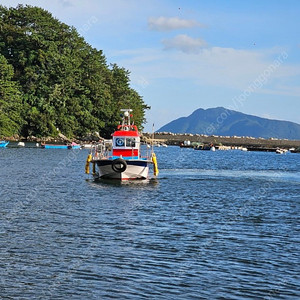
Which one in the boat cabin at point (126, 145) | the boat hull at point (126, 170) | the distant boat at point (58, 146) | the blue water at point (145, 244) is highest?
the boat cabin at point (126, 145)

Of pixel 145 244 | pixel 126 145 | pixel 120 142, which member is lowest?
pixel 145 244

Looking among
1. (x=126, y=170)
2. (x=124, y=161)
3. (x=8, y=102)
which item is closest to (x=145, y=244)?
(x=124, y=161)

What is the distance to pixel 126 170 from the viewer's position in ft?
188

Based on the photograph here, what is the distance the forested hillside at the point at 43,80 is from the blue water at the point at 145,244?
324 ft

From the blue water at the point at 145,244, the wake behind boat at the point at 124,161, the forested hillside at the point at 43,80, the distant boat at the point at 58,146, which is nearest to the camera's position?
the blue water at the point at 145,244

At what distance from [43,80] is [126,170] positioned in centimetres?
10516

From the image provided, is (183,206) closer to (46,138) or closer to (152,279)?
(152,279)

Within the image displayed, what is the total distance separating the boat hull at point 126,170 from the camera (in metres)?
57.4

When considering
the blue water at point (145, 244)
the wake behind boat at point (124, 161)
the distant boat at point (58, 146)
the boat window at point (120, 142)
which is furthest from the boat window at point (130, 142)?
the distant boat at point (58, 146)

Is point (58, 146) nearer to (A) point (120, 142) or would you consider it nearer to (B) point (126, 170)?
(A) point (120, 142)

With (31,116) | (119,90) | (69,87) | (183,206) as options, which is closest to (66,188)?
(183,206)

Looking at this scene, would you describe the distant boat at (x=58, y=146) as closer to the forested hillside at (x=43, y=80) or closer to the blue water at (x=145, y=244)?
the forested hillside at (x=43, y=80)

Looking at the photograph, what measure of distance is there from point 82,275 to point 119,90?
171735 millimetres

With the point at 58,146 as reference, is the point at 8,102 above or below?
above
